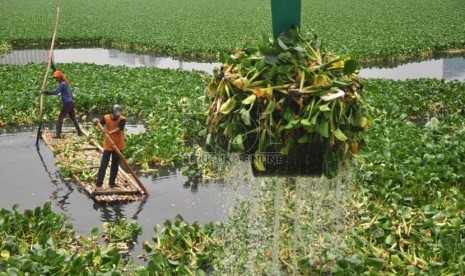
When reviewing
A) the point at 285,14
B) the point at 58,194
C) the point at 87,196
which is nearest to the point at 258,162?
the point at 285,14

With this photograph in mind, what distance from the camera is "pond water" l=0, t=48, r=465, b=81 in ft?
64.5

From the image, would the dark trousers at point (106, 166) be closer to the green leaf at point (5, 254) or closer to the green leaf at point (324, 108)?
the green leaf at point (5, 254)

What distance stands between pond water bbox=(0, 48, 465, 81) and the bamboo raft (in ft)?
25.0

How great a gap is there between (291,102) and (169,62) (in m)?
19.7

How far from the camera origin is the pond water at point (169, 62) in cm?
1966

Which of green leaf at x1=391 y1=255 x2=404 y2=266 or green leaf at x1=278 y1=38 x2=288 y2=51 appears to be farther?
green leaf at x1=391 y1=255 x2=404 y2=266

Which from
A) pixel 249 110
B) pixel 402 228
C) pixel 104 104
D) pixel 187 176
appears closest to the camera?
pixel 249 110

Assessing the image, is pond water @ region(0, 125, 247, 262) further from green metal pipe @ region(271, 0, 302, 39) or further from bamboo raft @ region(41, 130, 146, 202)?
green metal pipe @ region(271, 0, 302, 39)

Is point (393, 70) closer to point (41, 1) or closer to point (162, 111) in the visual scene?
point (162, 111)

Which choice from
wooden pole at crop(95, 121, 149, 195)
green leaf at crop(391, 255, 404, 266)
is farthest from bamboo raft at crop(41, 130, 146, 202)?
green leaf at crop(391, 255, 404, 266)

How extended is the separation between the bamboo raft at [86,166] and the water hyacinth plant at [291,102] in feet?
13.9

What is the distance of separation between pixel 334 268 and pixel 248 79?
2.27m

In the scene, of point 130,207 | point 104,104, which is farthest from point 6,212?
point 104,104

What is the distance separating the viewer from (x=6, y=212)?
6988 mm
